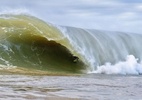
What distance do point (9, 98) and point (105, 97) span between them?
1.99 metres

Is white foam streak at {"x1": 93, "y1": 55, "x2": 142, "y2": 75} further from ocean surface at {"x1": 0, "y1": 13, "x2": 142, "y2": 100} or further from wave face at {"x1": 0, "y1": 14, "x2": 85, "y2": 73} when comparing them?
wave face at {"x1": 0, "y1": 14, "x2": 85, "y2": 73}

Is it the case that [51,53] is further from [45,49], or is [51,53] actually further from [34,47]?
[34,47]

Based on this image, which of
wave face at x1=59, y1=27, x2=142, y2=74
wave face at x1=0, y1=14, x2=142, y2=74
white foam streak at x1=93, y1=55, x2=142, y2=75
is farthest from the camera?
wave face at x1=59, y1=27, x2=142, y2=74

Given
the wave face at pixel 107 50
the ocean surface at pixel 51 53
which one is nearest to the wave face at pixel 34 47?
the ocean surface at pixel 51 53

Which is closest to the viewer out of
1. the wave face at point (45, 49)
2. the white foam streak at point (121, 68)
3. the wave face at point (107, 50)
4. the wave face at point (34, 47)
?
the wave face at point (34, 47)

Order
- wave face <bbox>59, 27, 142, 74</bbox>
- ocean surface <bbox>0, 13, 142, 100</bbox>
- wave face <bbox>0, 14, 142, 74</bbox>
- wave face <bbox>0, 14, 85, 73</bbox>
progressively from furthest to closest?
wave face <bbox>59, 27, 142, 74</bbox> → wave face <bbox>0, 14, 142, 74</bbox> → wave face <bbox>0, 14, 85, 73</bbox> → ocean surface <bbox>0, 13, 142, 100</bbox>

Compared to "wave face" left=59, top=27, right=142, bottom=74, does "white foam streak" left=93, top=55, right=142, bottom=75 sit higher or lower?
lower

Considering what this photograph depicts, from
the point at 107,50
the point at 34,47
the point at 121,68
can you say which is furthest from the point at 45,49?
the point at 107,50

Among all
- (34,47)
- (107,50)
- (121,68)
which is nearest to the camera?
(34,47)

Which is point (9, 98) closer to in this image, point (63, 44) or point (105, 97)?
point (105, 97)

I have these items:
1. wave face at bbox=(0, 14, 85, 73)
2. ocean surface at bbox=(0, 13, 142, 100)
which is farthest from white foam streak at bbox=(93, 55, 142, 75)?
wave face at bbox=(0, 14, 85, 73)

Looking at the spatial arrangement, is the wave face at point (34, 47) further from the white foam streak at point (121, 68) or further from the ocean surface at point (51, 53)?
the white foam streak at point (121, 68)

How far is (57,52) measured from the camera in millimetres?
18406

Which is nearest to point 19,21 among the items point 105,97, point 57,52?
point 57,52
